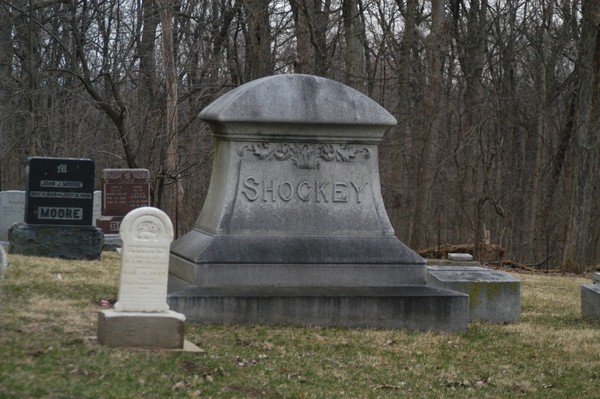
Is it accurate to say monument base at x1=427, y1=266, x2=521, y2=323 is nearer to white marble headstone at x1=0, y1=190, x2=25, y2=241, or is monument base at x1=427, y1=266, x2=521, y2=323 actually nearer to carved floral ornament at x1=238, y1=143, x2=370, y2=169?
carved floral ornament at x1=238, y1=143, x2=370, y2=169

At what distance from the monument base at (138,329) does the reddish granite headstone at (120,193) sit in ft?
48.1

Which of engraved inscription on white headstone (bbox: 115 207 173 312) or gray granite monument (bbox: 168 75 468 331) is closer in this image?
engraved inscription on white headstone (bbox: 115 207 173 312)

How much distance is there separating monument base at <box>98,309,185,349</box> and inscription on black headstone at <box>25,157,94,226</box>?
8452 mm

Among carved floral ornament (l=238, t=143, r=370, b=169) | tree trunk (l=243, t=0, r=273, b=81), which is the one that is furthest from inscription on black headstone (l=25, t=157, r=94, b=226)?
tree trunk (l=243, t=0, r=273, b=81)

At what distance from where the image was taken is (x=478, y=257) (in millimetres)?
24281

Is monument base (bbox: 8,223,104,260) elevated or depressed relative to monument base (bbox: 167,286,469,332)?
elevated

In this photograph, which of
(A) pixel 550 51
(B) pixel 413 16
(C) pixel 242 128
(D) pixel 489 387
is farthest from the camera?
(A) pixel 550 51

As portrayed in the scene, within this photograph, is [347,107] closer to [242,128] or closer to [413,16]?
[242,128]

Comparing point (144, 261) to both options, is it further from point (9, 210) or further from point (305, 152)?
point (9, 210)

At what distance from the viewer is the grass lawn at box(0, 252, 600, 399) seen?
7.57 m

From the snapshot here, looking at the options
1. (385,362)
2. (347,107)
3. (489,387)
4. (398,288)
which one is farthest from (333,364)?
(347,107)

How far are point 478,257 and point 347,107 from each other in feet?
44.9

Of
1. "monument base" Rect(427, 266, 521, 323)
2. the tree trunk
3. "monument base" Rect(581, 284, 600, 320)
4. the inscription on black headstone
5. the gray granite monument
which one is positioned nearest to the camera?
the gray granite monument

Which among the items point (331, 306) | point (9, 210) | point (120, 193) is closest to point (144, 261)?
point (331, 306)
